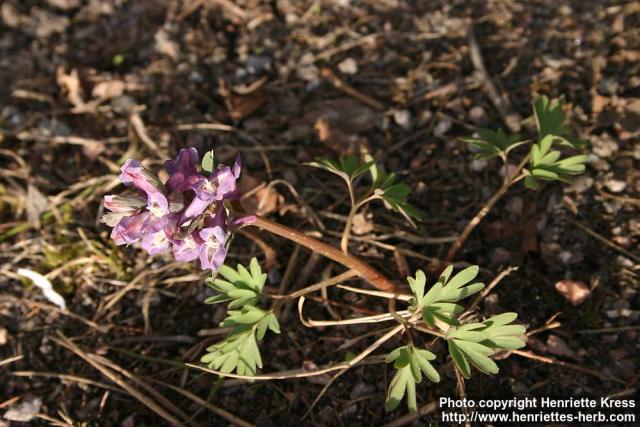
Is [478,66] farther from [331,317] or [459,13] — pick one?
[331,317]

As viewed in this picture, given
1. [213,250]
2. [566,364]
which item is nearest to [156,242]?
[213,250]

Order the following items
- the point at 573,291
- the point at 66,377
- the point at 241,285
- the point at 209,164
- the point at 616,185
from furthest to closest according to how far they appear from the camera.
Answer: the point at 616,185, the point at 66,377, the point at 573,291, the point at 241,285, the point at 209,164

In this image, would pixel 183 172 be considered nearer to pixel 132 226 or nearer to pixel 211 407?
pixel 132 226

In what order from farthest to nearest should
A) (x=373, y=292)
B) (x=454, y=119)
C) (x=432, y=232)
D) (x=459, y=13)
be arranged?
A: (x=459, y=13) < (x=454, y=119) < (x=432, y=232) < (x=373, y=292)

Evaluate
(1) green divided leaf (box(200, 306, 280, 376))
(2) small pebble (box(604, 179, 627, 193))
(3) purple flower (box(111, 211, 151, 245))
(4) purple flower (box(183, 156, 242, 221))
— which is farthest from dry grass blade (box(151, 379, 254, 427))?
(2) small pebble (box(604, 179, 627, 193))

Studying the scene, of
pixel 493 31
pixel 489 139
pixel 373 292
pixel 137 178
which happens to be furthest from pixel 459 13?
pixel 137 178

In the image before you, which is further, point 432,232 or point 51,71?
point 51,71

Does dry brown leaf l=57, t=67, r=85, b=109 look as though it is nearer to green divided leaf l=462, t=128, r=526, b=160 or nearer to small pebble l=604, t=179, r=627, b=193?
green divided leaf l=462, t=128, r=526, b=160

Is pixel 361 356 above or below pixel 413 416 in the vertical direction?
above
